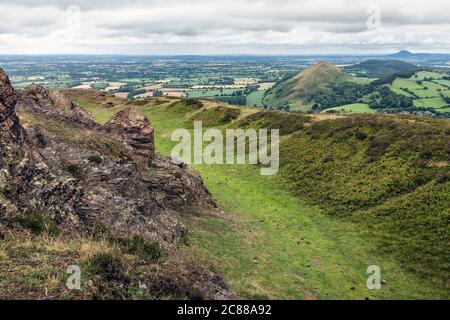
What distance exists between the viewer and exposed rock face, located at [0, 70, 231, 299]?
18.2 metres

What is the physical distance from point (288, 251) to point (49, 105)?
27.4 metres

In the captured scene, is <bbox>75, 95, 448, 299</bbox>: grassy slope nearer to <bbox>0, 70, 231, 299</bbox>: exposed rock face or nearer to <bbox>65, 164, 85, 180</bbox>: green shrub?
<bbox>0, 70, 231, 299</bbox>: exposed rock face

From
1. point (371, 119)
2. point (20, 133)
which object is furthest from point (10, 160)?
point (371, 119)

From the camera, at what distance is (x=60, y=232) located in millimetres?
17656

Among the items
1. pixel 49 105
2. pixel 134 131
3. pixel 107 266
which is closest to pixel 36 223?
pixel 107 266

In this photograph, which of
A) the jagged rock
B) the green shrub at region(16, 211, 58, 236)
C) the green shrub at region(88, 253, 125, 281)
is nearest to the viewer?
the green shrub at region(88, 253, 125, 281)

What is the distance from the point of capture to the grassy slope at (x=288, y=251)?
22.6m

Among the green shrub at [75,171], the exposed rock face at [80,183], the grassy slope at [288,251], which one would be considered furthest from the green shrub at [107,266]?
the green shrub at [75,171]

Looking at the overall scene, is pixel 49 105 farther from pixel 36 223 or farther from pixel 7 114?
pixel 36 223

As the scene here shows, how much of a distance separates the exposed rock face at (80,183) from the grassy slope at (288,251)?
3.23m

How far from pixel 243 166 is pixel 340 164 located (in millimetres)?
14210

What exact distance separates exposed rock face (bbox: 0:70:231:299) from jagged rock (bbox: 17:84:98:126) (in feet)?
0.56

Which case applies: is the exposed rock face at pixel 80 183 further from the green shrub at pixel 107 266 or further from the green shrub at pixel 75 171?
the green shrub at pixel 107 266

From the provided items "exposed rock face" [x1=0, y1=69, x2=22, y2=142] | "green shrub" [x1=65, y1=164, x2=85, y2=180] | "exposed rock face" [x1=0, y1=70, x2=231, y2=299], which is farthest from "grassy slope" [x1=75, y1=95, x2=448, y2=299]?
"exposed rock face" [x1=0, y1=69, x2=22, y2=142]
